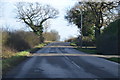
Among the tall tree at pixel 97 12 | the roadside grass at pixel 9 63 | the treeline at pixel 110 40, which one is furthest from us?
the tall tree at pixel 97 12

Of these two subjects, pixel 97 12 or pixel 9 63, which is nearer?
pixel 9 63

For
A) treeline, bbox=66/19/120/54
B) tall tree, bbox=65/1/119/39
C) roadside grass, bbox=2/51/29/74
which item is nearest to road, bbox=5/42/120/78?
roadside grass, bbox=2/51/29/74

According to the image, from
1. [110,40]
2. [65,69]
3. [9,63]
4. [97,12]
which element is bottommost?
[65,69]

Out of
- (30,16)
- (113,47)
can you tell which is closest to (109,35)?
(113,47)

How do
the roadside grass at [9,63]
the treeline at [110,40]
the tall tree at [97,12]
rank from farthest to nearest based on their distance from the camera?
the tall tree at [97,12] → the treeline at [110,40] → the roadside grass at [9,63]

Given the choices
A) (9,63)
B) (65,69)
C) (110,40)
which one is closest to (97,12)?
(110,40)

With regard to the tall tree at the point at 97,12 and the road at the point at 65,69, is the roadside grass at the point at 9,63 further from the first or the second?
the tall tree at the point at 97,12

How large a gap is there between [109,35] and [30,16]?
40199 mm

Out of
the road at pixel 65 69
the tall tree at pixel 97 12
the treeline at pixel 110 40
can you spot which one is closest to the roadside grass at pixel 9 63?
the road at pixel 65 69

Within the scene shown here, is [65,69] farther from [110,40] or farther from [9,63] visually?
[110,40]

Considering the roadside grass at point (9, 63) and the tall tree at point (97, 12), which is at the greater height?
the tall tree at point (97, 12)

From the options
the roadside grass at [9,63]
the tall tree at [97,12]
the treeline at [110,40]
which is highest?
the tall tree at [97,12]

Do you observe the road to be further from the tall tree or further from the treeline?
the tall tree

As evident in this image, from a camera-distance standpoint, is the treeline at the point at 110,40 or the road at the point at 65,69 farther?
the treeline at the point at 110,40
